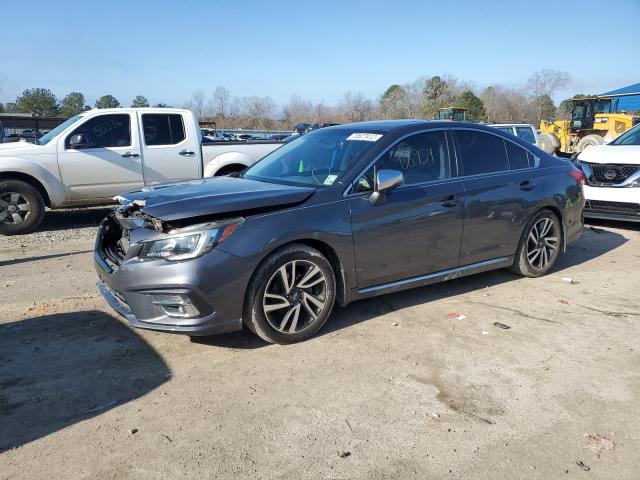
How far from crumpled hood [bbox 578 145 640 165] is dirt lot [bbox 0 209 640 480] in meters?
3.88

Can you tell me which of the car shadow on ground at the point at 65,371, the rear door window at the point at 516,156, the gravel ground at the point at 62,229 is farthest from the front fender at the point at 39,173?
the rear door window at the point at 516,156

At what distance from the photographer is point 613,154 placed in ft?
27.9

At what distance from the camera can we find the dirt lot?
8.98 ft

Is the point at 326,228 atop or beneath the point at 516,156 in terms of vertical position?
beneath

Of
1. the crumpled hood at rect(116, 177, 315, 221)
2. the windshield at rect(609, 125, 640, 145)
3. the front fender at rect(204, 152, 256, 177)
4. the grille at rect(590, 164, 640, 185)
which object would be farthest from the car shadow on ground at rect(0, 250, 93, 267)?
the windshield at rect(609, 125, 640, 145)

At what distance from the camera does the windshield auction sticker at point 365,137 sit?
468cm

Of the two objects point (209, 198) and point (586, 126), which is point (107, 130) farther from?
point (586, 126)

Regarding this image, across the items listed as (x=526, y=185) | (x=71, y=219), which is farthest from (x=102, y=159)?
(x=526, y=185)

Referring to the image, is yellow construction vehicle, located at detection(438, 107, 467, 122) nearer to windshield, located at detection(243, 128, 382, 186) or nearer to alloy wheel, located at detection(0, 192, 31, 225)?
alloy wheel, located at detection(0, 192, 31, 225)

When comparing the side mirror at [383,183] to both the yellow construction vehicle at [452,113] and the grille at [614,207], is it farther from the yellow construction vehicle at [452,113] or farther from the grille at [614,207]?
the yellow construction vehicle at [452,113]

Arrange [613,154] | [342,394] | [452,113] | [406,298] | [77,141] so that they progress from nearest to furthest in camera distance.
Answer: [342,394]
[406,298]
[77,141]
[613,154]
[452,113]

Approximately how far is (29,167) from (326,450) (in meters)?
7.22

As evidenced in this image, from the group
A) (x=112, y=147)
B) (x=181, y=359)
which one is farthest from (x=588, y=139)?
(x=181, y=359)

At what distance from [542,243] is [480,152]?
1.37 m
